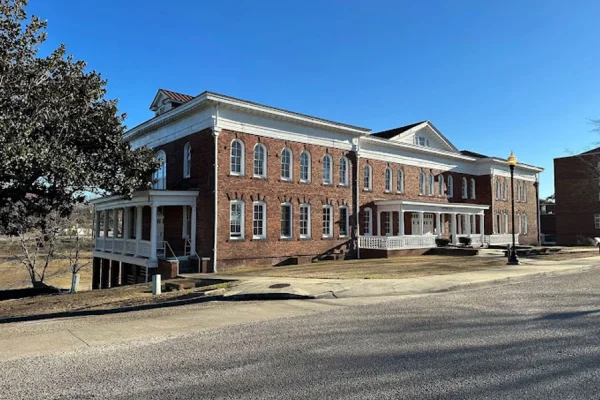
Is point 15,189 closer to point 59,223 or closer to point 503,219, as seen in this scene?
point 59,223

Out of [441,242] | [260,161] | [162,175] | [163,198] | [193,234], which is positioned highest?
[260,161]

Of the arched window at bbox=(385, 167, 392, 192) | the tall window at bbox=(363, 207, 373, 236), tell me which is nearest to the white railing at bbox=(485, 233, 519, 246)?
the arched window at bbox=(385, 167, 392, 192)

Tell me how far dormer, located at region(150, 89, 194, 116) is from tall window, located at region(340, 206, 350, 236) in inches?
454

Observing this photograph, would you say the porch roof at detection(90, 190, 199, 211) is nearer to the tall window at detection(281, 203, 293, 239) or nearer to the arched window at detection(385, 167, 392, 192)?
the tall window at detection(281, 203, 293, 239)

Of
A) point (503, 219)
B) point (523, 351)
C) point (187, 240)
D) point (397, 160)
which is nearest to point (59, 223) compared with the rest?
point (187, 240)

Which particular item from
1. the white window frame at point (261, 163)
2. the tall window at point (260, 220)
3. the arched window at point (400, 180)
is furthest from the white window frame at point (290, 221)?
the arched window at point (400, 180)

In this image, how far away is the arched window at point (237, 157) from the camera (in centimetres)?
2319

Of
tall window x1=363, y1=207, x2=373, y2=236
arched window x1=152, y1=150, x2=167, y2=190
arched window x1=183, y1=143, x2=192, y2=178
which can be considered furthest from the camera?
tall window x1=363, y1=207, x2=373, y2=236

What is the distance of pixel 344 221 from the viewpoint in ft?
93.5

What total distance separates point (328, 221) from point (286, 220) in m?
3.31

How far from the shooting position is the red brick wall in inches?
885

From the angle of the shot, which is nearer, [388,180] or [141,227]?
[141,227]

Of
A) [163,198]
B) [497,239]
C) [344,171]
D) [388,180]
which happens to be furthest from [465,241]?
[163,198]

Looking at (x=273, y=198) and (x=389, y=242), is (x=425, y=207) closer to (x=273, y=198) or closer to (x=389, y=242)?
(x=389, y=242)
